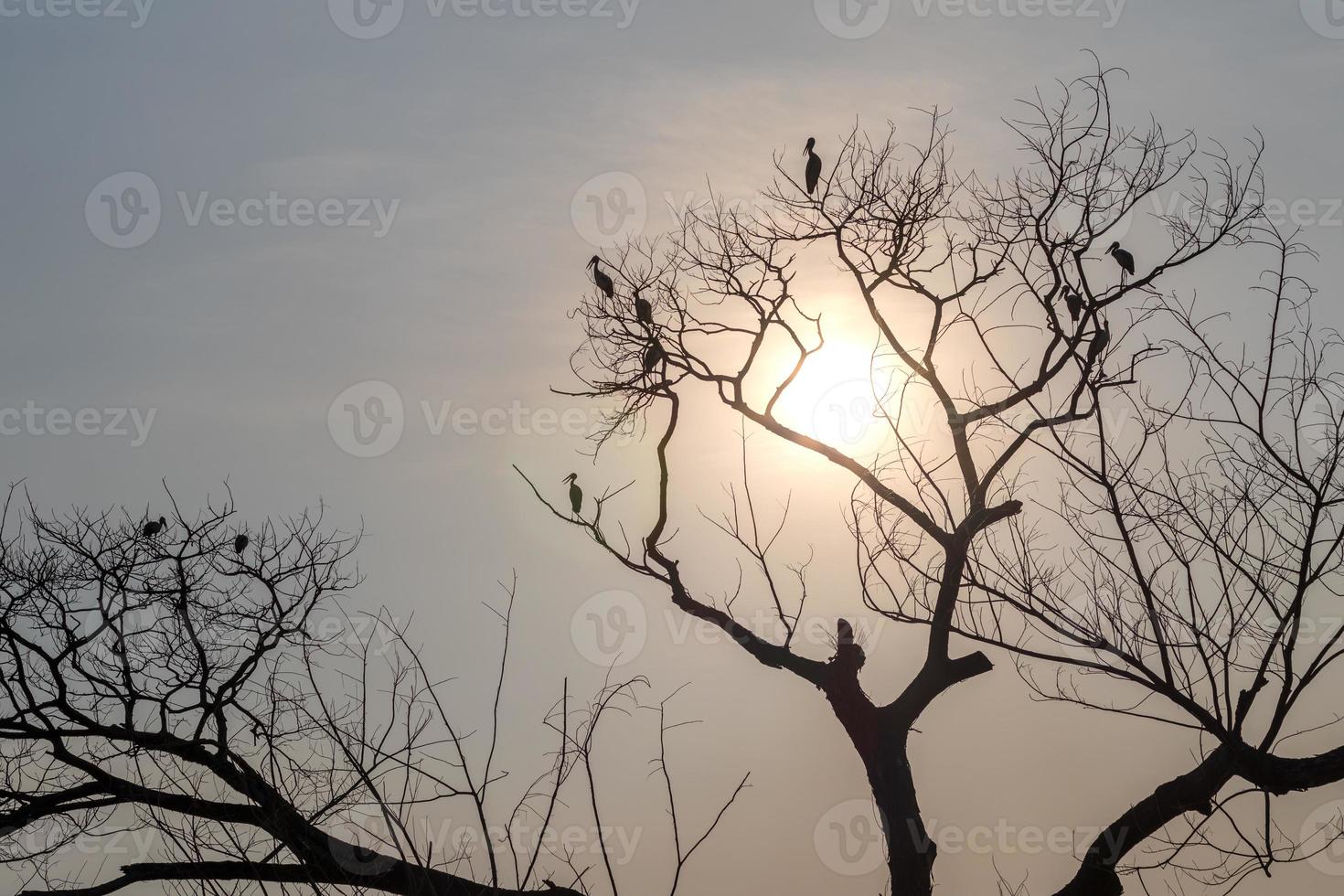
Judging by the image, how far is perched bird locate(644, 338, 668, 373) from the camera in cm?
879

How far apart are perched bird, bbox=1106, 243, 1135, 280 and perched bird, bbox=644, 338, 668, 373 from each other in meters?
3.16

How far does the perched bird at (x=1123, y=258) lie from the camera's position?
26.4ft

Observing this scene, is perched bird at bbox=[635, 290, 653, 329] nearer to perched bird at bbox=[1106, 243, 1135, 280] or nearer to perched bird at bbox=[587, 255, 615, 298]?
perched bird at bbox=[587, 255, 615, 298]

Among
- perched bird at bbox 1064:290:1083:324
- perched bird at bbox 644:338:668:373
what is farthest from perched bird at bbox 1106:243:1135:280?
perched bird at bbox 644:338:668:373

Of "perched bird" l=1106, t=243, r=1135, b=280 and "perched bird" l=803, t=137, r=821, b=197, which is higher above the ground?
"perched bird" l=803, t=137, r=821, b=197

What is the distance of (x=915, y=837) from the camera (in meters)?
7.85

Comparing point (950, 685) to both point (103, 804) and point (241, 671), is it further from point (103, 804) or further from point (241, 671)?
point (103, 804)

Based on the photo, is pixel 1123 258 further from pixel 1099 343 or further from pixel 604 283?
pixel 604 283

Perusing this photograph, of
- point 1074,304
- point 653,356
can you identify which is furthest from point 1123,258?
point 653,356

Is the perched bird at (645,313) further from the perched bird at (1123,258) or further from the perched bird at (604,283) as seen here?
the perched bird at (1123,258)

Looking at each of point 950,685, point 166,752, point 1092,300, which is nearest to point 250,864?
point 166,752

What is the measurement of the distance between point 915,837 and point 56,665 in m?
5.80

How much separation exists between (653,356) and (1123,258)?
3.32 meters

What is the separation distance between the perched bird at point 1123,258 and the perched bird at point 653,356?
3165 millimetres
